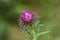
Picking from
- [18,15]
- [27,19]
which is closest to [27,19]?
[27,19]

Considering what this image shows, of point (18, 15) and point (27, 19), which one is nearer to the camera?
point (27, 19)

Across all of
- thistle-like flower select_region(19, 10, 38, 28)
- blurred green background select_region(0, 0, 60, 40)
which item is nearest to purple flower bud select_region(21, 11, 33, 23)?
thistle-like flower select_region(19, 10, 38, 28)

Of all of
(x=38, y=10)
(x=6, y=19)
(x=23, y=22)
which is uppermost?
(x=38, y=10)

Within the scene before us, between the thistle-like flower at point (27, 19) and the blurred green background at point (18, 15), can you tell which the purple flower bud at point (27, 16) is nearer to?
the thistle-like flower at point (27, 19)

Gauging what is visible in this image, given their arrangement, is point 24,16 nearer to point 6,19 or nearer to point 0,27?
point 0,27

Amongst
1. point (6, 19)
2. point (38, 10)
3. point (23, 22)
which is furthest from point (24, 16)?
point (38, 10)

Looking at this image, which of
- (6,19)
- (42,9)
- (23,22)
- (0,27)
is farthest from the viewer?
(42,9)

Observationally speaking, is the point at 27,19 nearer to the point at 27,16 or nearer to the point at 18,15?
the point at 27,16

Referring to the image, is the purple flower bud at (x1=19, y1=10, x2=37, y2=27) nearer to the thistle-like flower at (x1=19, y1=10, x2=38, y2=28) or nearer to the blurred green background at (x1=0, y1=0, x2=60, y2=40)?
the thistle-like flower at (x1=19, y1=10, x2=38, y2=28)

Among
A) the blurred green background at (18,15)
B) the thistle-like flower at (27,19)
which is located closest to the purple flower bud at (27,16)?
the thistle-like flower at (27,19)
